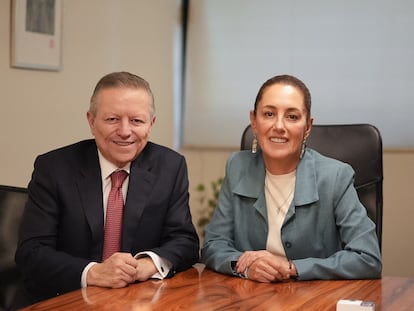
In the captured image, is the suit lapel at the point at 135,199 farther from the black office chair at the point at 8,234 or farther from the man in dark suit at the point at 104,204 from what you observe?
the black office chair at the point at 8,234

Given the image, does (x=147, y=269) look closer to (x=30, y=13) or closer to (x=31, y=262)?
(x=31, y=262)

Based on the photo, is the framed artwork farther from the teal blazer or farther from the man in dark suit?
the teal blazer

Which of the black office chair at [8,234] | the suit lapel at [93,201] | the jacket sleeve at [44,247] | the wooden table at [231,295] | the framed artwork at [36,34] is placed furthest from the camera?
the framed artwork at [36,34]

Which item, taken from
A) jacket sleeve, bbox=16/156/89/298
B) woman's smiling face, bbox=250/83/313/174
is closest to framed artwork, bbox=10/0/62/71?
jacket sleeve, bbox=16/156/89/298

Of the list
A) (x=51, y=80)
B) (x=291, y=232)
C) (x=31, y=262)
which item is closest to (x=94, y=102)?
(x=31, y=262)

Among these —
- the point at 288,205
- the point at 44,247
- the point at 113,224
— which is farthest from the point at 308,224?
the point at 44,247

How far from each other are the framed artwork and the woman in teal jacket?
1.38 m

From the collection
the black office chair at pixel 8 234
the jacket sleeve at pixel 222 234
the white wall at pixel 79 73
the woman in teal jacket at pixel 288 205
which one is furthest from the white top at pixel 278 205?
the white wall at pixel 79 73

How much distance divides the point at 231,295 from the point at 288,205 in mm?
487

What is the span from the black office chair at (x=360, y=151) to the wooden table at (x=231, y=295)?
474 millimetres

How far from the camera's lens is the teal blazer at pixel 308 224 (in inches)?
81.2

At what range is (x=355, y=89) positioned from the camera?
12.7ft

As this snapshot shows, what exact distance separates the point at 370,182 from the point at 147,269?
3.09 ft

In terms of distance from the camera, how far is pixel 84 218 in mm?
2139
